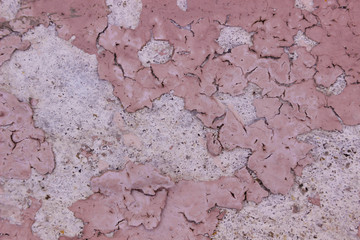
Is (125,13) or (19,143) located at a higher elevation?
(125,13)

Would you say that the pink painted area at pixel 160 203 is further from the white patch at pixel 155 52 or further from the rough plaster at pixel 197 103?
the white patch at pixel 155 52

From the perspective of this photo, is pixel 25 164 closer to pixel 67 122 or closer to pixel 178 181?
pixel 67 122

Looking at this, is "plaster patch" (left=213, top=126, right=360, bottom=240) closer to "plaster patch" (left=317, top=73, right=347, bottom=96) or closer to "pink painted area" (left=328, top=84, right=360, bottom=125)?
"pink painted area" (left=328, top=84, right=360, bottom=125)

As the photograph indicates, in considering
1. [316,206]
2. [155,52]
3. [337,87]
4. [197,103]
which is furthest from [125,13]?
[316,206]

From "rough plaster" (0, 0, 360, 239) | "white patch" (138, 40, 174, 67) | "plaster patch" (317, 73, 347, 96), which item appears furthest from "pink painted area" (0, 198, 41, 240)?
"plaster patch" (317, 73, 347, 96)

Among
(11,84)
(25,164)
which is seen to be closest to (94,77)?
(11,84)

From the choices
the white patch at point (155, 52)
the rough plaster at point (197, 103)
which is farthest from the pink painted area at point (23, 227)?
the white patch at point (155, 52)

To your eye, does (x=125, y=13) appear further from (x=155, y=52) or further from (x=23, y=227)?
(x=23, y=227)
